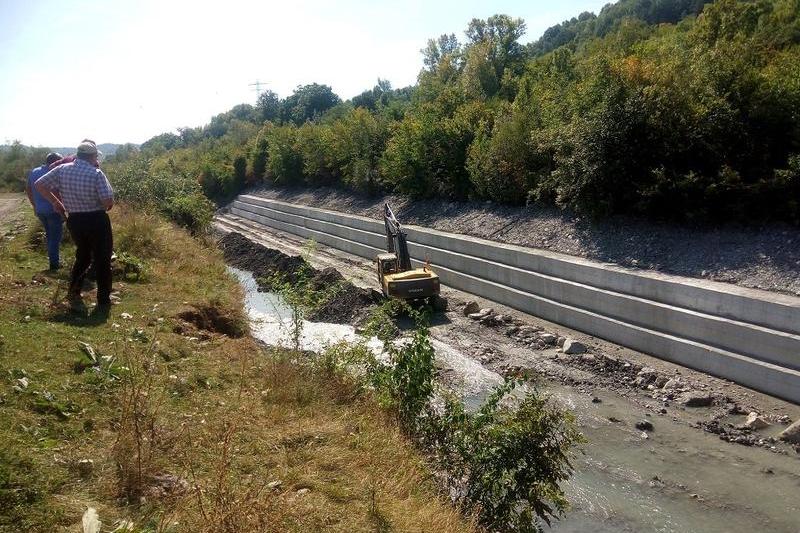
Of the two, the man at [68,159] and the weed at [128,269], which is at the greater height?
the man at [68,159]

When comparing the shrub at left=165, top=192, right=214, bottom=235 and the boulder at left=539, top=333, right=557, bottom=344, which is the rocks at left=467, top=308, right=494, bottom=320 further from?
the shrub at left=165, top=192, right=214, bottom=235

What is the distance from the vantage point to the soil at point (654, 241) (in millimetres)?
10562

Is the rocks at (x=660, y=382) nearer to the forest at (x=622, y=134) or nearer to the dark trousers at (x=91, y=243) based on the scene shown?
the forest at (x=622, y=134)

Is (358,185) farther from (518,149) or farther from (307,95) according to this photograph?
(307,95)

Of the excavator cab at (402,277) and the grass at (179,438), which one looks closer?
the grass at (179,438)

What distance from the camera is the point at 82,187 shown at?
7047 mm

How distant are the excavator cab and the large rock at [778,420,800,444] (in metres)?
7.89

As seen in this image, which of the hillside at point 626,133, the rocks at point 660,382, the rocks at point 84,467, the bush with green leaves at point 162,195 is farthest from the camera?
the bush with green leaves at point 162,195

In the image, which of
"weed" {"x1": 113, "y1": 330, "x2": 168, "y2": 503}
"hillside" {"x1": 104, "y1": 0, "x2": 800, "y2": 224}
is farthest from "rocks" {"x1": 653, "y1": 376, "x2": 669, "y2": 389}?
"weed" {"x1": 113, "y1": 330, "x2": 168, "y2": 503}

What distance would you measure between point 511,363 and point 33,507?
9.40m

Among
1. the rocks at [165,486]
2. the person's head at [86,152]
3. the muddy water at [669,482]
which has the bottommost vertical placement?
the muddy water at [669,482]

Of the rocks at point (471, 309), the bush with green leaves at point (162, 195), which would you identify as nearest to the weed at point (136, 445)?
the rocks at point (471, 309)

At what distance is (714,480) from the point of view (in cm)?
754

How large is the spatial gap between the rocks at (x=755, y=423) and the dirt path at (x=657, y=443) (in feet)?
0.25
